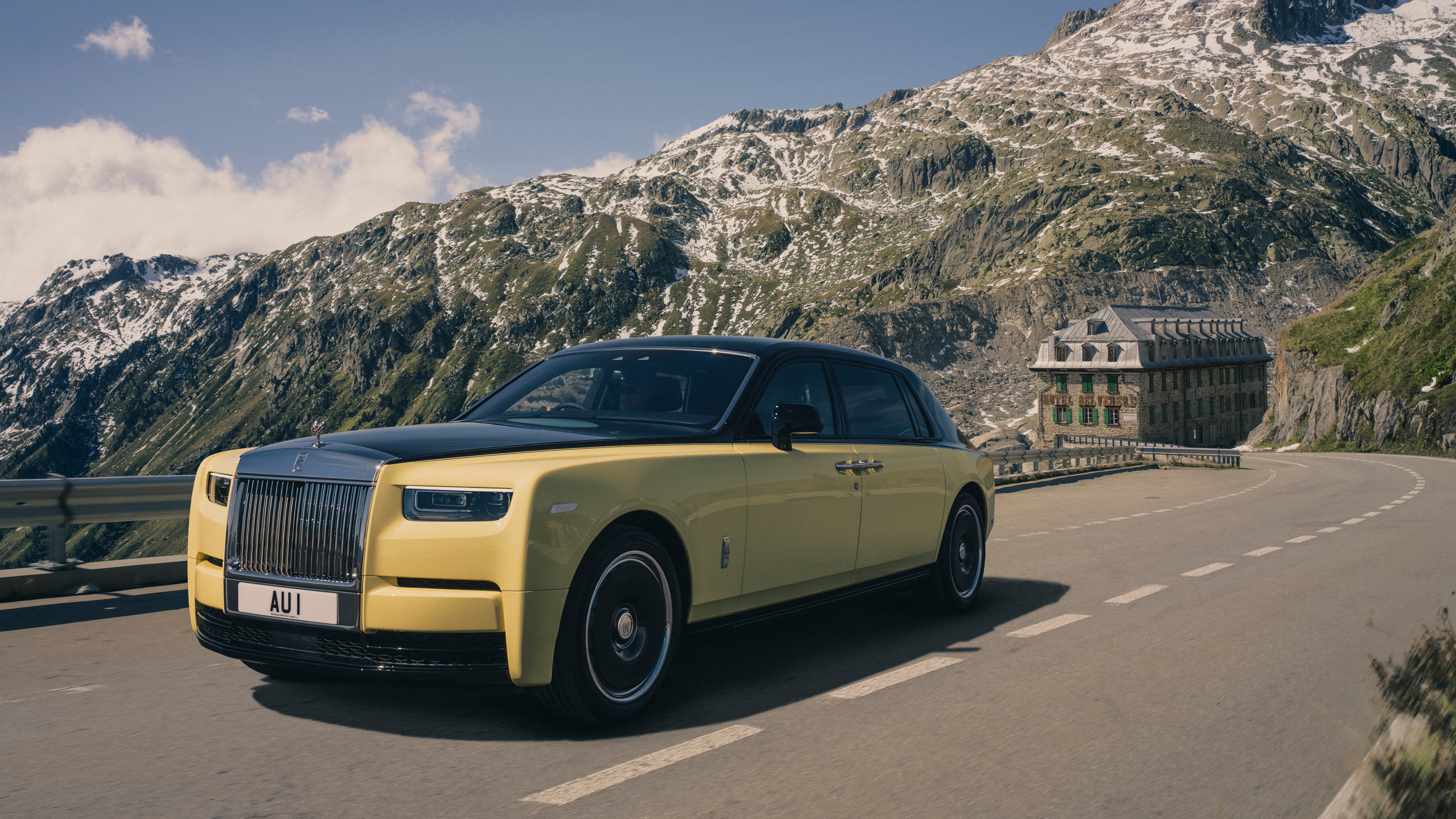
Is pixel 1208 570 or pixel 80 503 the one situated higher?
pixel 80 503

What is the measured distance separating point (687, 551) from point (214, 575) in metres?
1.98

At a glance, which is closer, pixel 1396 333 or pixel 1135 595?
pixel 1135 595

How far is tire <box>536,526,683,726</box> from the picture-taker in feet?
13.9

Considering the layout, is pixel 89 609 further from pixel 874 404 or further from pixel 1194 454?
pixel 1194 454

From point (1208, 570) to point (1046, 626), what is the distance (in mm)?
3524

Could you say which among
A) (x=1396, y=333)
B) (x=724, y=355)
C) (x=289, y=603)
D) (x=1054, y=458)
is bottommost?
(x=1054, y=458)

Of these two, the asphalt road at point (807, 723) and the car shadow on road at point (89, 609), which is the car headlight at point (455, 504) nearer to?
the asphalt road at point (807, 723)

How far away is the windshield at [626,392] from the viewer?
5344 millimetres

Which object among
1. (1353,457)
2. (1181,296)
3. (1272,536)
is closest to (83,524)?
(1272,536)

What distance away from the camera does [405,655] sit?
160 inches

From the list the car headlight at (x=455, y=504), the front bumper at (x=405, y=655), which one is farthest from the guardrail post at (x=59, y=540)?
the car headlight at (x=455, y=504)

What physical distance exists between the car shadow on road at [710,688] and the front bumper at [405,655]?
39 cm

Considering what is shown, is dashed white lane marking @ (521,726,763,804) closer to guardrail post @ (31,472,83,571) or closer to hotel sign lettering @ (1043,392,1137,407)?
guardrail post @ (31,472,83,571)

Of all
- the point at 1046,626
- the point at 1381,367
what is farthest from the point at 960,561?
the point at 1381,367
